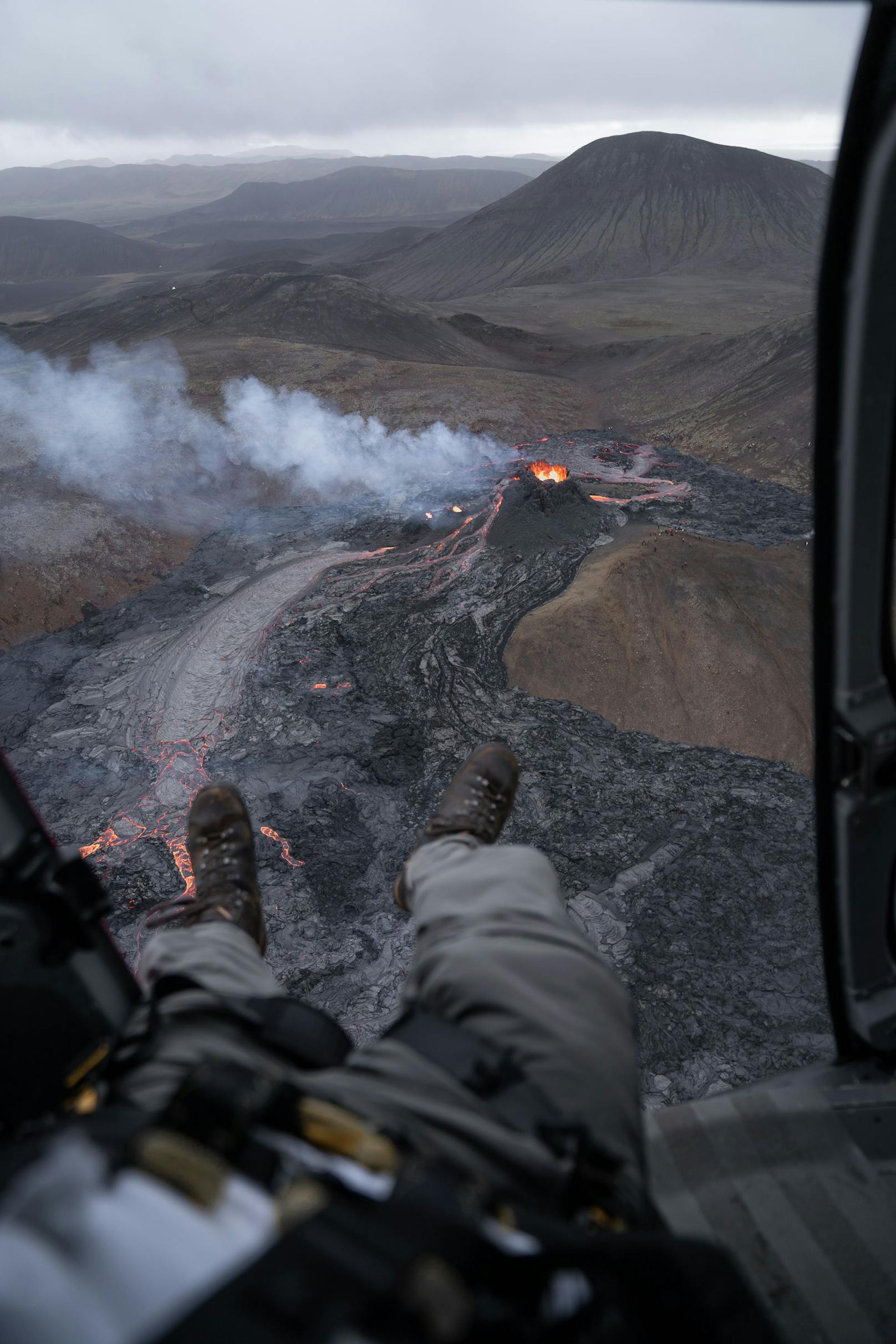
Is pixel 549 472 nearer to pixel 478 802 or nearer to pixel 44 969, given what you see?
pixel 478 802

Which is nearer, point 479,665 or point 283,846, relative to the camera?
point 283,846

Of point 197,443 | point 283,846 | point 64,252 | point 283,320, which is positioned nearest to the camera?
point 283,846

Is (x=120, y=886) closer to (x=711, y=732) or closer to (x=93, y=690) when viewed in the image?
(x=93, y=690)

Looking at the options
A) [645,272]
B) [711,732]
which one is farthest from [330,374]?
[645,272]

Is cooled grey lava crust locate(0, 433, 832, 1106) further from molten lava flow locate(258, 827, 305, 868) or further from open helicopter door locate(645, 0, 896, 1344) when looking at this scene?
open helicopter door locate(645, 0, 896, 1344)

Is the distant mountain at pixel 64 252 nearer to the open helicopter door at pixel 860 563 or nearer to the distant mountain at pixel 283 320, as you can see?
the distant mountain at pixel 283 320

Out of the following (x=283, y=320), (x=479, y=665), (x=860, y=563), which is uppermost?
(x=283, y=320)

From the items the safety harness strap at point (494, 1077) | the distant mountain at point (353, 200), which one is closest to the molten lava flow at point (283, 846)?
the safety harness strap at point (494, 1077)

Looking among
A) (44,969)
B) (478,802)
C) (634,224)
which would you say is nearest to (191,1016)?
(44,969)
